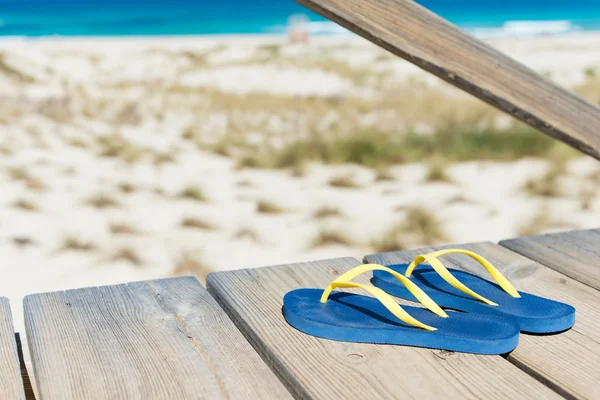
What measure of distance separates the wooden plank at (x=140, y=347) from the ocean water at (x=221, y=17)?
24719 mm

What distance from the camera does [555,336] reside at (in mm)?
1184

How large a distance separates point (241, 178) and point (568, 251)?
368 cm

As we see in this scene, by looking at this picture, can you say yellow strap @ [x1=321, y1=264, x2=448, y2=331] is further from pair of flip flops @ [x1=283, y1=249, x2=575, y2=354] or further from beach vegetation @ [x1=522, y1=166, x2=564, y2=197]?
beach vegetation @ [x1=522, y1=166, x2=564, y2=197]

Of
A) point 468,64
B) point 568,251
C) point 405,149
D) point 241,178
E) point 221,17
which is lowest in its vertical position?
point 221,17

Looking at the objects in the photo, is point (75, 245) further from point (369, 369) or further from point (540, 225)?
point (369, 369)

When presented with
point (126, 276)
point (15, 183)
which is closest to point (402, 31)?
Answer: point (126, 276)

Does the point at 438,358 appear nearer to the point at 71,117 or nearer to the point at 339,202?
the point at 339,202

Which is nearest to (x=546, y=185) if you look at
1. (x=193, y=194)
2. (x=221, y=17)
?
(x=193, y=194)

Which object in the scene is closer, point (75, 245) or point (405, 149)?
point (75, 245)

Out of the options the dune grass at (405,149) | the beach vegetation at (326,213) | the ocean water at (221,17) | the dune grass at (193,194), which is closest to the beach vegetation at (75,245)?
the dune grass at (193,194)

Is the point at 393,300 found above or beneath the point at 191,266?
above

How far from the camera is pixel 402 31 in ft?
4.32

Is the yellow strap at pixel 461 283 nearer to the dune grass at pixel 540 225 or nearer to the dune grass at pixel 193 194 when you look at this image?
the dune grass at pixel 540 225

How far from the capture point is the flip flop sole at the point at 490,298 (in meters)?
1.18
